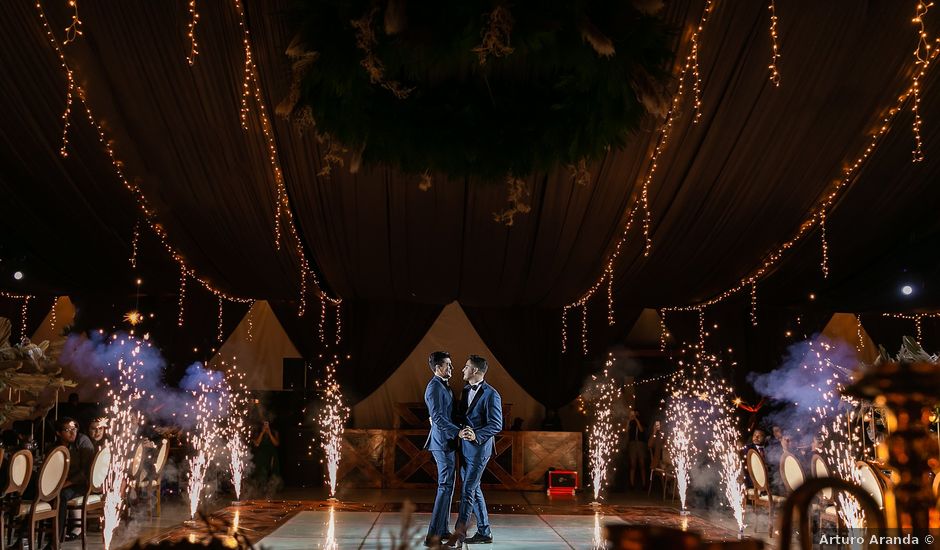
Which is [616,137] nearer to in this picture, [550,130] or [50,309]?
[550,130]

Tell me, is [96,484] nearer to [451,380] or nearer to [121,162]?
[121,162]

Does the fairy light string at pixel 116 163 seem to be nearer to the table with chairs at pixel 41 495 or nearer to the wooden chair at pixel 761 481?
the table with chairs at pixel 41 495

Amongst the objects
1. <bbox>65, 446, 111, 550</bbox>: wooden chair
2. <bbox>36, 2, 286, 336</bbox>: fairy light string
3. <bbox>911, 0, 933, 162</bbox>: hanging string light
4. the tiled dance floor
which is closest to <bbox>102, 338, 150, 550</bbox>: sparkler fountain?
<bbox>65, 446, 111, 550</bbox>: wooden chair

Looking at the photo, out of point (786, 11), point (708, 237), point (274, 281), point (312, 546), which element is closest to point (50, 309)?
point (274, 281)

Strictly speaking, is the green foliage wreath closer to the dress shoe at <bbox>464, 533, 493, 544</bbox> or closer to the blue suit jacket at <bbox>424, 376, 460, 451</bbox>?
the blue suit jacket at <bbox>424, 376, 460, 451</bbox>

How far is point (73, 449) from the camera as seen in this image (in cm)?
705

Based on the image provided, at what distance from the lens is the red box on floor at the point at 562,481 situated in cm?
1062

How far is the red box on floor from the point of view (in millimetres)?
10625

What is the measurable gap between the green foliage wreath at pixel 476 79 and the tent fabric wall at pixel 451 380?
28.5ft

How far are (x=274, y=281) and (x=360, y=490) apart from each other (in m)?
3.01

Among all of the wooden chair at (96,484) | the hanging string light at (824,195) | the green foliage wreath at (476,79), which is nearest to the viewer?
the green foliage wreath at (476,79)

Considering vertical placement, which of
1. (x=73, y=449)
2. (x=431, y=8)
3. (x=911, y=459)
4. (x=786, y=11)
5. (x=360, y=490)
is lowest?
(x=360, y=490)

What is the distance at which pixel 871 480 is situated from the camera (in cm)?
549

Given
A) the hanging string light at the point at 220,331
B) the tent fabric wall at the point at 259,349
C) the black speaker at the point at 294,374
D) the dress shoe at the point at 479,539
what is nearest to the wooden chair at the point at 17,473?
the dress shoe at the point at 479,539
